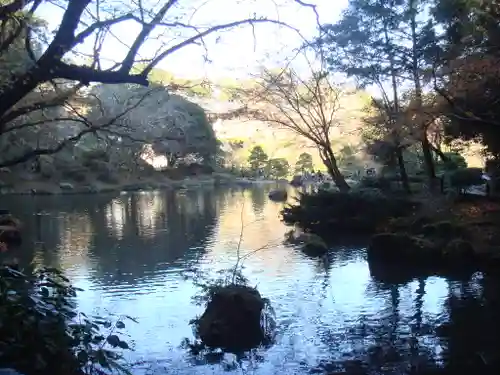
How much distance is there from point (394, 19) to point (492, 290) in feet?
30.9

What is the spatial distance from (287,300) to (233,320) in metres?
1.68

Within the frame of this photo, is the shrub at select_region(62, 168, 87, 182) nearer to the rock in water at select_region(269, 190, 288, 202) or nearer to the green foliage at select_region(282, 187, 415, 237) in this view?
the rock in water at select_region(269, 190, 288, 202)

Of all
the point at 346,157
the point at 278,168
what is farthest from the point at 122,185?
the point at 346,157

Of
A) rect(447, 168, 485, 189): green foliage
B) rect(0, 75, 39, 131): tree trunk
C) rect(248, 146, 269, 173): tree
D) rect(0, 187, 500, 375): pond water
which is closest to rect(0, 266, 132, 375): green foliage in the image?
rect(0, 75, 39, 131): tree trunk

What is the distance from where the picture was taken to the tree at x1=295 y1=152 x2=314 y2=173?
1471 inches

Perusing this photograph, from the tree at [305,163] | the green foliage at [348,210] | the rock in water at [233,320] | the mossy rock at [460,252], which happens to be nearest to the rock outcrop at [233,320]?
the rock in water at [233,320]

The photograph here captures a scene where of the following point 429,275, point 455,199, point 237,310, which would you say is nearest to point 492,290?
point 429,275

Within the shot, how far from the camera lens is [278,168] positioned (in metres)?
38.8

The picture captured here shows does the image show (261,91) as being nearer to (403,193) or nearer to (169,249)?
(403,193)

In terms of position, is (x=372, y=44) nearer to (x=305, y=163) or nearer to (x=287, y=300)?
(x=287, y=300)

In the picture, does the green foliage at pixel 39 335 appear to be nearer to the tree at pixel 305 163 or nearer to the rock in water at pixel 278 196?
the rock in water at pixel 278 196

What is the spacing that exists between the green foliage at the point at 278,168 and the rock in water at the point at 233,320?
108 ft

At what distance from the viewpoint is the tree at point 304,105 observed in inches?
659

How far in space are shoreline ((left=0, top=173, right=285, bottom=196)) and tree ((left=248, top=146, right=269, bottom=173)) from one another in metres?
2.08
